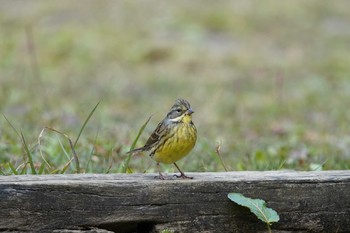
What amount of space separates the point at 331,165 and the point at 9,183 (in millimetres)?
3705

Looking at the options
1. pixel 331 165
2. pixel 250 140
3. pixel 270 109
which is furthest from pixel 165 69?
pixel 331 165

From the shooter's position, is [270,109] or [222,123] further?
[270,109]

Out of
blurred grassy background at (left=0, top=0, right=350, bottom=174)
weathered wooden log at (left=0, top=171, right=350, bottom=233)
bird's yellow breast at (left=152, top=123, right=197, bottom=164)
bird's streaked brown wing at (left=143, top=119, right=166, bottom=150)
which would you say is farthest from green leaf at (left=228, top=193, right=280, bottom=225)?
blurred grassy background at (left=0, top=0, right=350, bottom=174)

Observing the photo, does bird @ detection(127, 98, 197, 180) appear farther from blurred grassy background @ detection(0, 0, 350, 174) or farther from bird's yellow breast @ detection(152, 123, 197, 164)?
blurred grassy background @ detection(0, 0, 350, 174)

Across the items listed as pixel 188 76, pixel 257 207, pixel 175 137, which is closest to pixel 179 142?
pixel 175 137

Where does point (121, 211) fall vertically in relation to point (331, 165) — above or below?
above

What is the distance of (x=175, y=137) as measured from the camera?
200 inches

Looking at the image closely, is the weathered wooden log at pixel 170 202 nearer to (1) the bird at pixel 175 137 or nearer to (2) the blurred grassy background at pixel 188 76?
(1) the bird at pixel 175 137

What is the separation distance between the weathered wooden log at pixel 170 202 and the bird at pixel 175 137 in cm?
20

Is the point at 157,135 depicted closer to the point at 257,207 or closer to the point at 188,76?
the point at 257,207

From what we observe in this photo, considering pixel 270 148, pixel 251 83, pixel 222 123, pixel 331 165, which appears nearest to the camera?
pixel 331 165

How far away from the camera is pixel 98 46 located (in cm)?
1623

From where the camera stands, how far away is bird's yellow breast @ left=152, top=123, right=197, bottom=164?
5.05m

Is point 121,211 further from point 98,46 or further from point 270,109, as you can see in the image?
point 98,46
